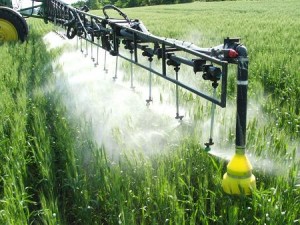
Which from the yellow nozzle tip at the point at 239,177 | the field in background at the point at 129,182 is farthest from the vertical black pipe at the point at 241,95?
the field in background at the point at 129,182

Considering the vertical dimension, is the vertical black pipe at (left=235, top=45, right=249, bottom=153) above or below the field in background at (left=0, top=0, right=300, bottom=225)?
above

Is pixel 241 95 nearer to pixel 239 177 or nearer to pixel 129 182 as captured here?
pixel 239 177

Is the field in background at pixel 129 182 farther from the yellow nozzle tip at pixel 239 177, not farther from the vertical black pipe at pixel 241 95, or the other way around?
the vertical black pipe at pixel 241 95

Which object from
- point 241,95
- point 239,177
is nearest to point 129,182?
point 239,177

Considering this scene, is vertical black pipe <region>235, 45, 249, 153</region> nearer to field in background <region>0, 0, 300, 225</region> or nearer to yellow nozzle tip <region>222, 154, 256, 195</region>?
yellow nozzle tip <region>222, 154, 256, 195</region>

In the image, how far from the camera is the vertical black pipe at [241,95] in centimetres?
197

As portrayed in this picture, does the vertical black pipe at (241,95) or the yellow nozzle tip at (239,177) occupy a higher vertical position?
the vertical black pipe at (241,95)

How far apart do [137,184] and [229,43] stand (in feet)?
3.31

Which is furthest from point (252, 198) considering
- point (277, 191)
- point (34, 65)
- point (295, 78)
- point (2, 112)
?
point (34, 65)

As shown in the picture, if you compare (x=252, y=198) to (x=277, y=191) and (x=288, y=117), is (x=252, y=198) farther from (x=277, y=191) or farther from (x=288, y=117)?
(x=288, y=117)

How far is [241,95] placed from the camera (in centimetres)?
199

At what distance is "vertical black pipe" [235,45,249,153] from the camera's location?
1966 millimetres

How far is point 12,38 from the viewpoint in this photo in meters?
7.34

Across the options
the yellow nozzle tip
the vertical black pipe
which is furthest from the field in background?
the vertical black pipe
